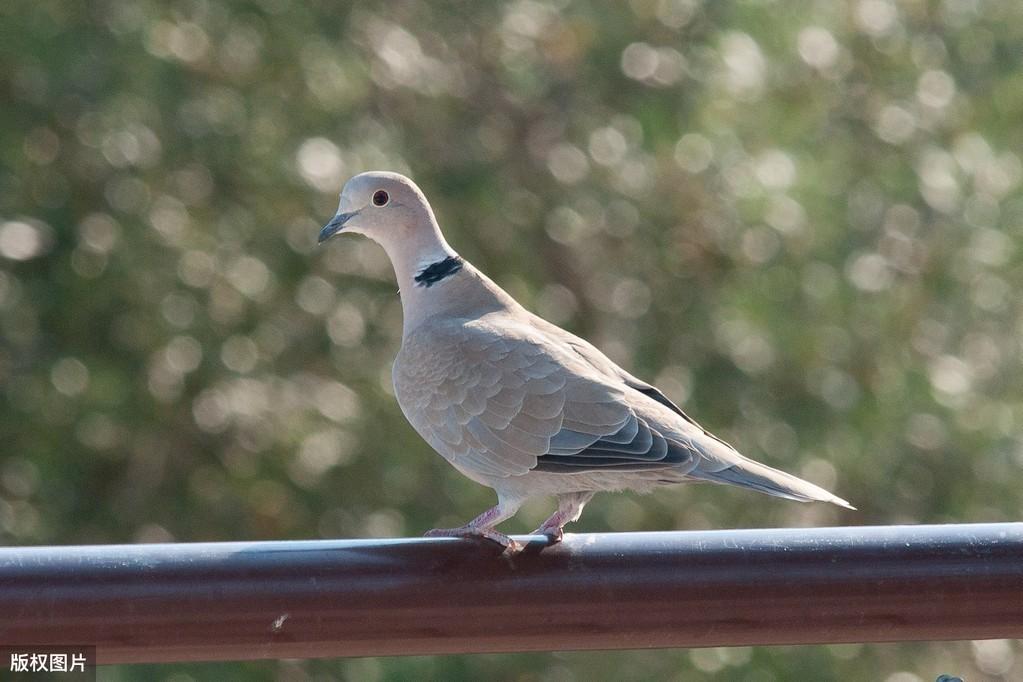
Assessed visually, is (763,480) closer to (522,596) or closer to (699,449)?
(699,449)

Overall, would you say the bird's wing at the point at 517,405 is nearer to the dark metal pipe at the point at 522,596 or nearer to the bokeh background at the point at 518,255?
the dark metal pipe at the point at 522,596

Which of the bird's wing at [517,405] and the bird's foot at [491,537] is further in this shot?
the bird's wing at [517,405]

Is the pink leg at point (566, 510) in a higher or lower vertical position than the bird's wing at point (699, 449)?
lower

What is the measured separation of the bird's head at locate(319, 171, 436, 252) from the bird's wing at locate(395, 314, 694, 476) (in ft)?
1.10

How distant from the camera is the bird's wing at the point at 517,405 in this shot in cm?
231

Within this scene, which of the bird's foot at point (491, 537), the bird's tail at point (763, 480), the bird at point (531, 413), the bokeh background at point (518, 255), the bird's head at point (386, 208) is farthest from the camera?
the bokeh background at point (518, 255)

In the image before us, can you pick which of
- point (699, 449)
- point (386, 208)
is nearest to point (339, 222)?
point (386, 208)

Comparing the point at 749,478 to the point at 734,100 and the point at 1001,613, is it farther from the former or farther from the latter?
the point at 734,100

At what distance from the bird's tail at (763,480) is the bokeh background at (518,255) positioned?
2.21 meters

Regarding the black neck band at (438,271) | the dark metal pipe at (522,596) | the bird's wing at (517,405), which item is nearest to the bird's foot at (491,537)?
the dark metal pipe at (522,596)

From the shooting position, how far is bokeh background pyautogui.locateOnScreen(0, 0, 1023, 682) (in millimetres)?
4484

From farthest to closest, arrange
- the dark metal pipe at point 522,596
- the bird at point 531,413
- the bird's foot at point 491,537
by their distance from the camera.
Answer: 1. the bird at point 531,413
2. the bird's foot at point 491,537
3. the dark metal pipe at point 522,596

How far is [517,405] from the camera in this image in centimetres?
246

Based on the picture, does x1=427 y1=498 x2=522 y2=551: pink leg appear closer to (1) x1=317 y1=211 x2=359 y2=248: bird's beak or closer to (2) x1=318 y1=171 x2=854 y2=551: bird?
(2) x1=318 y1=171 x2=854 y2=551: bird
